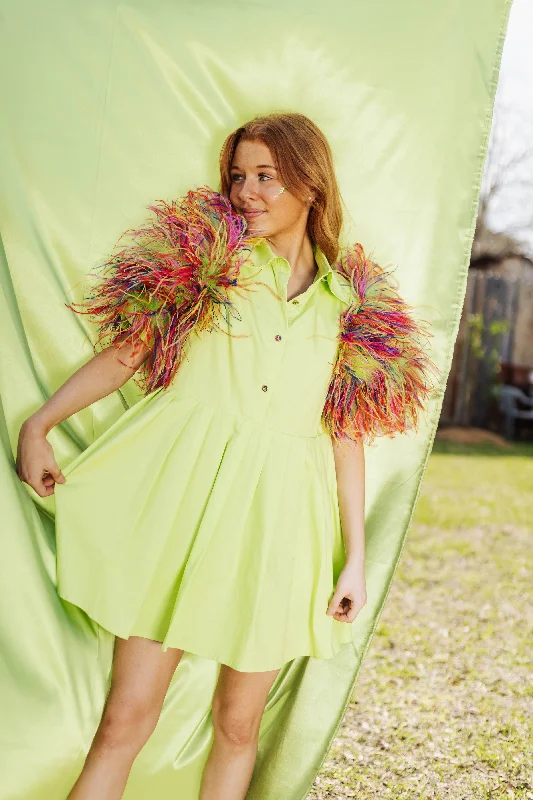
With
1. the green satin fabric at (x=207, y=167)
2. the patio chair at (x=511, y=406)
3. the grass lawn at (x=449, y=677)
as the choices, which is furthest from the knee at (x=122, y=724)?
the patio chair at (x=511, y=406)

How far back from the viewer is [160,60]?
2365 mm

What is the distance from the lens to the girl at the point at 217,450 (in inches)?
76.6

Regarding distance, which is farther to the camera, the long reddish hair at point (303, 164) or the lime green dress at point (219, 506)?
the long reddish hair at point (303, 164)

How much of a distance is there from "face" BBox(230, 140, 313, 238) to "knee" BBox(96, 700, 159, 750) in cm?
111

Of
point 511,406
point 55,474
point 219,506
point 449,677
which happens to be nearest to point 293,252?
point 219,506

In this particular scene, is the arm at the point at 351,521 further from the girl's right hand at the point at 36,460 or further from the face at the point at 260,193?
the girl's right hand at the point at 36,460

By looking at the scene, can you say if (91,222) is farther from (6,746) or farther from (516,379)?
(516,379)

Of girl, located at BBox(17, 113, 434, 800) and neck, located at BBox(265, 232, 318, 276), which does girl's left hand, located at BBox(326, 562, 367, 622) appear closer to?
girl, located at BBox(17, 113, 434, 800)

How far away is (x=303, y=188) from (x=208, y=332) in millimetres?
430

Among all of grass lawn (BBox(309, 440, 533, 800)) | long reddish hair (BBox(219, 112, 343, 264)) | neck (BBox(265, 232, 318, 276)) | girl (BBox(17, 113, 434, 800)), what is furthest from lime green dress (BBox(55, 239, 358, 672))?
grass lawn (BBox(309, 440, 533, 800))

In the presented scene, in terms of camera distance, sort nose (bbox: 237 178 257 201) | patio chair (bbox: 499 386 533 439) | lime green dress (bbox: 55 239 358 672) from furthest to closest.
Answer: patio chair (bbox: 499 386 533 439), nose (bbox: 237 178 257 201), lime green dress (bbox: 55 239 358 672)

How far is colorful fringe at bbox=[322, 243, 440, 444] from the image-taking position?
213 centimetres

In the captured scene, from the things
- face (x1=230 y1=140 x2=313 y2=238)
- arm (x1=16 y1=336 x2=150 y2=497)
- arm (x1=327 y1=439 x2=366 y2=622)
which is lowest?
arm (x1=327 y1=439 x2=366 y2=622)

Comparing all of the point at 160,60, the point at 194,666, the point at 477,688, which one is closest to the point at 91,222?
the point at 160,60
